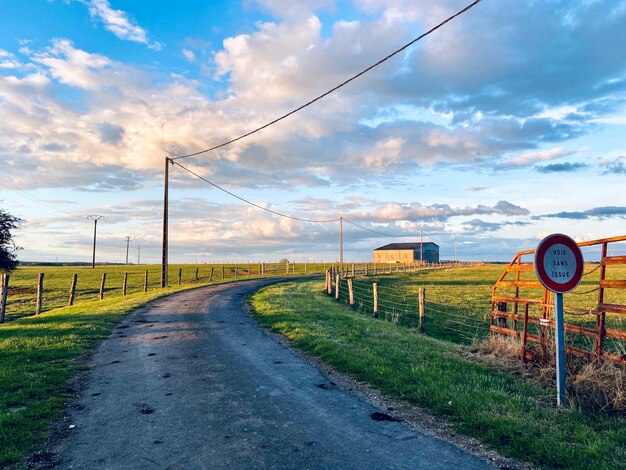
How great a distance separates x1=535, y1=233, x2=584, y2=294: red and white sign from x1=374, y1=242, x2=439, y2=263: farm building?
356 ft

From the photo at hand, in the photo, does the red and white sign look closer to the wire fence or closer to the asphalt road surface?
the asphalt road surface

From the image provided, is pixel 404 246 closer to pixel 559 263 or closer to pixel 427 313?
pixel 427 313

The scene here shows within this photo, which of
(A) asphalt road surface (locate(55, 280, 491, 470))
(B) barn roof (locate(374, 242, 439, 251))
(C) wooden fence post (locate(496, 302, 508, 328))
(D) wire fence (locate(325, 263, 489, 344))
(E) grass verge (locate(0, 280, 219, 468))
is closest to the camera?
(A) asphalt road surface (locate(55, 280, 491, 470))

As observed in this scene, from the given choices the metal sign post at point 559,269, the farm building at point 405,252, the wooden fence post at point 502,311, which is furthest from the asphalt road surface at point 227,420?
the farm building at point 405,252

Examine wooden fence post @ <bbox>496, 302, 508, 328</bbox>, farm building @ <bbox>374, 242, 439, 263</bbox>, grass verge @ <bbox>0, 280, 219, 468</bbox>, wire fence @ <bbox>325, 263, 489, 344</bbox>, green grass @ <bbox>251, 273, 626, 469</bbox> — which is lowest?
wire fence @ <bbox>325, 263, 489, 344</bbox>

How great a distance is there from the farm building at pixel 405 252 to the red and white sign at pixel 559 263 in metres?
108

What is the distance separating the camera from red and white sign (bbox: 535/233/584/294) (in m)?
7.26

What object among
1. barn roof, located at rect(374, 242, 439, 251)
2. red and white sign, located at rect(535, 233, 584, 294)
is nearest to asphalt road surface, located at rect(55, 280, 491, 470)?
red and white sign, located at rect(535, 233, 584, 294)

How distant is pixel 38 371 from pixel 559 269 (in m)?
10.6

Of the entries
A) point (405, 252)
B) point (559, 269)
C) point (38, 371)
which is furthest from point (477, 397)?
point (405, 252)

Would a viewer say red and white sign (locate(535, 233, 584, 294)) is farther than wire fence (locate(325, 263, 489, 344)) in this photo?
No

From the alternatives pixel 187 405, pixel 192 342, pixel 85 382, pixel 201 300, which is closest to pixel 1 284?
pixel 201 300

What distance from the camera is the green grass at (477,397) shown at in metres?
5.35

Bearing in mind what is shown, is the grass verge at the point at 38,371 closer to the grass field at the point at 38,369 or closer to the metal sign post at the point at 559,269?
the grass field at the point at 38,369
